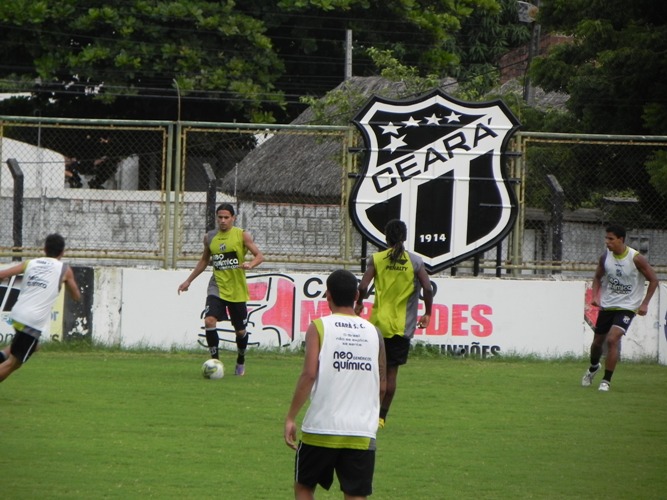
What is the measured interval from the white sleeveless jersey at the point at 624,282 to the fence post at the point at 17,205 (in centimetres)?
724

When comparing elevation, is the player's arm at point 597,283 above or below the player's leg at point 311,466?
above

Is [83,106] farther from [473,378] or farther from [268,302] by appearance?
[473,378]

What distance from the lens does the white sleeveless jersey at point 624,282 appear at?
532 inches

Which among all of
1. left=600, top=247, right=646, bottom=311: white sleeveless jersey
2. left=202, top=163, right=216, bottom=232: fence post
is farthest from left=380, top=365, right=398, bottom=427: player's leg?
left=202, top=163, right=216, bottom=232: fence post

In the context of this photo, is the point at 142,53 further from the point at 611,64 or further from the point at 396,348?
the point at 396,348

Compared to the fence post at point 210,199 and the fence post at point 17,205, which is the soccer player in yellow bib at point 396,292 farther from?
Answer: the fence post at point 17,205

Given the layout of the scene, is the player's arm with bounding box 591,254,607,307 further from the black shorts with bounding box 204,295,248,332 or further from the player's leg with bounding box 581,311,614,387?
the black shorts with bounding box 204,295,248,332

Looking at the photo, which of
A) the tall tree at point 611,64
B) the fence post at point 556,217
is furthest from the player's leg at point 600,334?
→ the tall tree at point 611,64

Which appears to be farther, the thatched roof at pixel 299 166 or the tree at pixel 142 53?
the tree at pixel 142 53

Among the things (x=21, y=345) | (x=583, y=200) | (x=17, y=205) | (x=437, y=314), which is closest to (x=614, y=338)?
(x=437, y=314)

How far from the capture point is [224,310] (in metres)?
13.9

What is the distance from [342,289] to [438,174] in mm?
10231

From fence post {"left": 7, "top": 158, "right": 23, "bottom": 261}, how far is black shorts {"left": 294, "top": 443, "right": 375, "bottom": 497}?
981cm

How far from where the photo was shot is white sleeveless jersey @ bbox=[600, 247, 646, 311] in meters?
13.5
